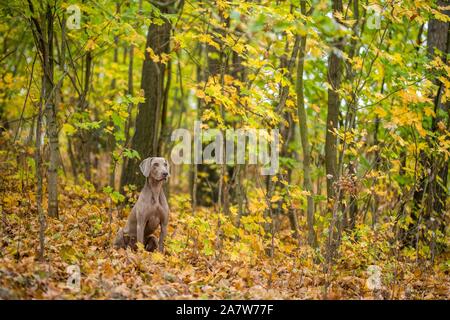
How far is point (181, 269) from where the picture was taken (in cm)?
696

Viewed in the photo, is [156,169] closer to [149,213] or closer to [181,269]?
[149,213]

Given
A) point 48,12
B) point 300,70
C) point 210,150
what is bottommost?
point 210,150

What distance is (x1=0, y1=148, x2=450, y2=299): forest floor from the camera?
564cm

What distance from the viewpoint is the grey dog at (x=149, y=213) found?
7.54 meters

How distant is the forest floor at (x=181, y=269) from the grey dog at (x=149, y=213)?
0.29 metres

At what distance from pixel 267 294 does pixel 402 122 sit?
10.7 ft

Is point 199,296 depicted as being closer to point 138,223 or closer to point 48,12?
point 138,223

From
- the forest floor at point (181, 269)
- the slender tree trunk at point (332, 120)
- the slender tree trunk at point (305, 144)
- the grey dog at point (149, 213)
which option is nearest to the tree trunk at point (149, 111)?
the forest floor at point (181, 269)

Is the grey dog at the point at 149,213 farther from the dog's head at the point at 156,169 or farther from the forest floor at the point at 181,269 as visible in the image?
the forest floor at the point at 181,269

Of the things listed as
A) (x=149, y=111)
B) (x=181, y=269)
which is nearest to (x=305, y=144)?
(x=181, y=269)

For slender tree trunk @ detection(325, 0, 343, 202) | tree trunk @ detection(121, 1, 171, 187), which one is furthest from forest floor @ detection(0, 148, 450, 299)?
tree trunk @ detection(121, 1, 171, 187)

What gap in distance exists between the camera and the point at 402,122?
24.2 ft
